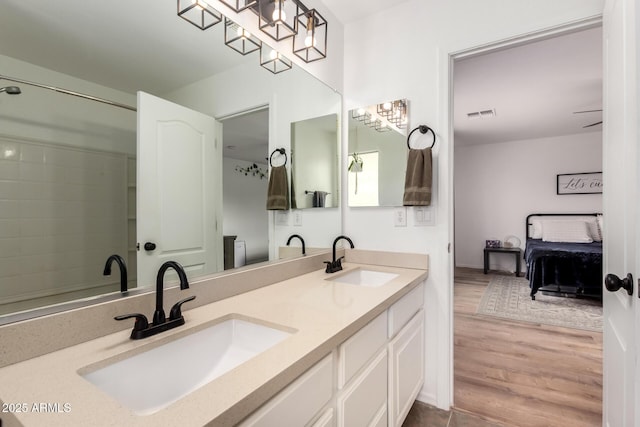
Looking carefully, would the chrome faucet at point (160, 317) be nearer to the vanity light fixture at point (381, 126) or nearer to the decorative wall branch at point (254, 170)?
the decorative wall branch at point (254, 170)

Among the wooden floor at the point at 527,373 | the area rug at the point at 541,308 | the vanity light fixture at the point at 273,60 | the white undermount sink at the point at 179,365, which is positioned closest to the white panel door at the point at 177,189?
the white undermount sink at the point at 179,365

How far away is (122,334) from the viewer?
36.4 inches

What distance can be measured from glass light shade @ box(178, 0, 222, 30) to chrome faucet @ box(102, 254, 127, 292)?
0.97 meters

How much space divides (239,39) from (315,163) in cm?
86

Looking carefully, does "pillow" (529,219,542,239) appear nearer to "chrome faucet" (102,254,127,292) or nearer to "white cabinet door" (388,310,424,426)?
"white cabinet door" (388,310,424,426)

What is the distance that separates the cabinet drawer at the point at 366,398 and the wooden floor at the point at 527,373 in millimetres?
935

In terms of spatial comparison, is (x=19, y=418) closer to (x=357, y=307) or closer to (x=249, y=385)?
(x=249, y=385)

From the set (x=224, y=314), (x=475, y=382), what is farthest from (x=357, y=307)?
(x=475, y=382)

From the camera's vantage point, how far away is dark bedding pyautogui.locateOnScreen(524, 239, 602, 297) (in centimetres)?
373

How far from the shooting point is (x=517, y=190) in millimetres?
5691

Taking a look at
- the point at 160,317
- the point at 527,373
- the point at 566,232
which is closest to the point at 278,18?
the point at 160,317

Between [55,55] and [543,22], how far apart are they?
2.10 metres

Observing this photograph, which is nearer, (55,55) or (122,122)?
(55,55)

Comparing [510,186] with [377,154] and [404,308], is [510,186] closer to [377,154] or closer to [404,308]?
[377,154]
